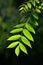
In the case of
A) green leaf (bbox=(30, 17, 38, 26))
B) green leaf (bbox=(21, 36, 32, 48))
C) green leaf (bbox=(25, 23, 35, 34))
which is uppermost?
green leaf (bbox=(30, 17, 38, 26))

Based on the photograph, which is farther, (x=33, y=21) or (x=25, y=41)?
(x=33, y=21)

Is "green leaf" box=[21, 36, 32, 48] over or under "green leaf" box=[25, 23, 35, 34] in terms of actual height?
under

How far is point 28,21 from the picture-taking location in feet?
4.32

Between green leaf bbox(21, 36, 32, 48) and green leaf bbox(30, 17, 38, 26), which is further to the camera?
green leaf bbox(30, 17, 38, 26)

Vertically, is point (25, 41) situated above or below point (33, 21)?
below

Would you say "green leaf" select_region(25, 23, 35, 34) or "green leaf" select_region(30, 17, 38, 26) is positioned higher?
"green leaf" select_region(30, 17, 38, 26)

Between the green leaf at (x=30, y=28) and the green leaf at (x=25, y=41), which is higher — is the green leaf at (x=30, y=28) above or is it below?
above

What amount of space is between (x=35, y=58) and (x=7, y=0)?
5.21ft

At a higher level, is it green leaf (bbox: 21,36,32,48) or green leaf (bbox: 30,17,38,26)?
green leaf (bbox: 30,17,38,26)

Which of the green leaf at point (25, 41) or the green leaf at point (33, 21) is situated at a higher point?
the green leaf at point (33, 21)

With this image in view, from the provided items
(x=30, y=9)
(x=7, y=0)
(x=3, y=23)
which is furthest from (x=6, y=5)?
(x=30, y=9)

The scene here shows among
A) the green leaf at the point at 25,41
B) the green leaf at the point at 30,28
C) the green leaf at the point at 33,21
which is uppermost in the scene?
the green leaf at the point at 33,21

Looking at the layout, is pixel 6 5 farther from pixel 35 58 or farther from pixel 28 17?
pixel 28 17

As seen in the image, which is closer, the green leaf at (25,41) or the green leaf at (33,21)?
the green leaf at (25,41)
